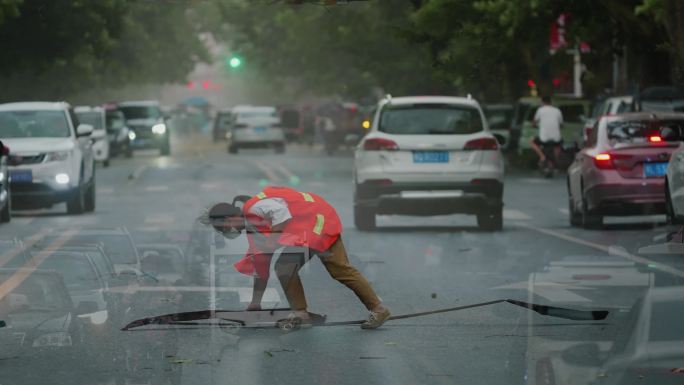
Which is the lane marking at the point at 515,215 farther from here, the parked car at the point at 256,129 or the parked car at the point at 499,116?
the parked car at the point at 256,129

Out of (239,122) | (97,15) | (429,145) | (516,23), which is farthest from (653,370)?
(239,122)

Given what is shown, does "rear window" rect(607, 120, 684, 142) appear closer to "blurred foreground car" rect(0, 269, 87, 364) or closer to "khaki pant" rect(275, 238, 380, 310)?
"blurred foreground car" rect(0, 269, 87, 364)

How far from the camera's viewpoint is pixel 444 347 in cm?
1041

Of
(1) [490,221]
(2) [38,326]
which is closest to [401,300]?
(2) [38,326]

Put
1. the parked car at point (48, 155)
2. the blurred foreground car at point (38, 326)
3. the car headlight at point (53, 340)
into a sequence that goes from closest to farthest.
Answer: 1. the blurred foreground car at point (38, 326)
2. the car headlight at point (53, 340)
3. the parked car at point (48, 155)

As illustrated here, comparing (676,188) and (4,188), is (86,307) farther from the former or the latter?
(4,188)

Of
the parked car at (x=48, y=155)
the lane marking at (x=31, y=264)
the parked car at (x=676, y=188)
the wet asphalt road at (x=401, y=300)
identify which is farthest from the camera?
the parked car at (x=48, y=155)

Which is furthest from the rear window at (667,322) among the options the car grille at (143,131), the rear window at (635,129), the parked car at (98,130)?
the car grille at (143,131)

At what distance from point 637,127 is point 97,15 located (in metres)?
28.3

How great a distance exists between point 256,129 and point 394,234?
3669cm

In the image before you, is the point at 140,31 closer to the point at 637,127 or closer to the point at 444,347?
the point at 637,127

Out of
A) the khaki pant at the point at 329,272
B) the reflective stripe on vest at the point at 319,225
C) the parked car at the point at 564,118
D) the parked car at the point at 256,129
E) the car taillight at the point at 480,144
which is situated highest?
the reflective stripe on vest at the point at 319,225

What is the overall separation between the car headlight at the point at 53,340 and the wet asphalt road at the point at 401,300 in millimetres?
379

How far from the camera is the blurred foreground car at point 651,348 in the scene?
557 centimetres
